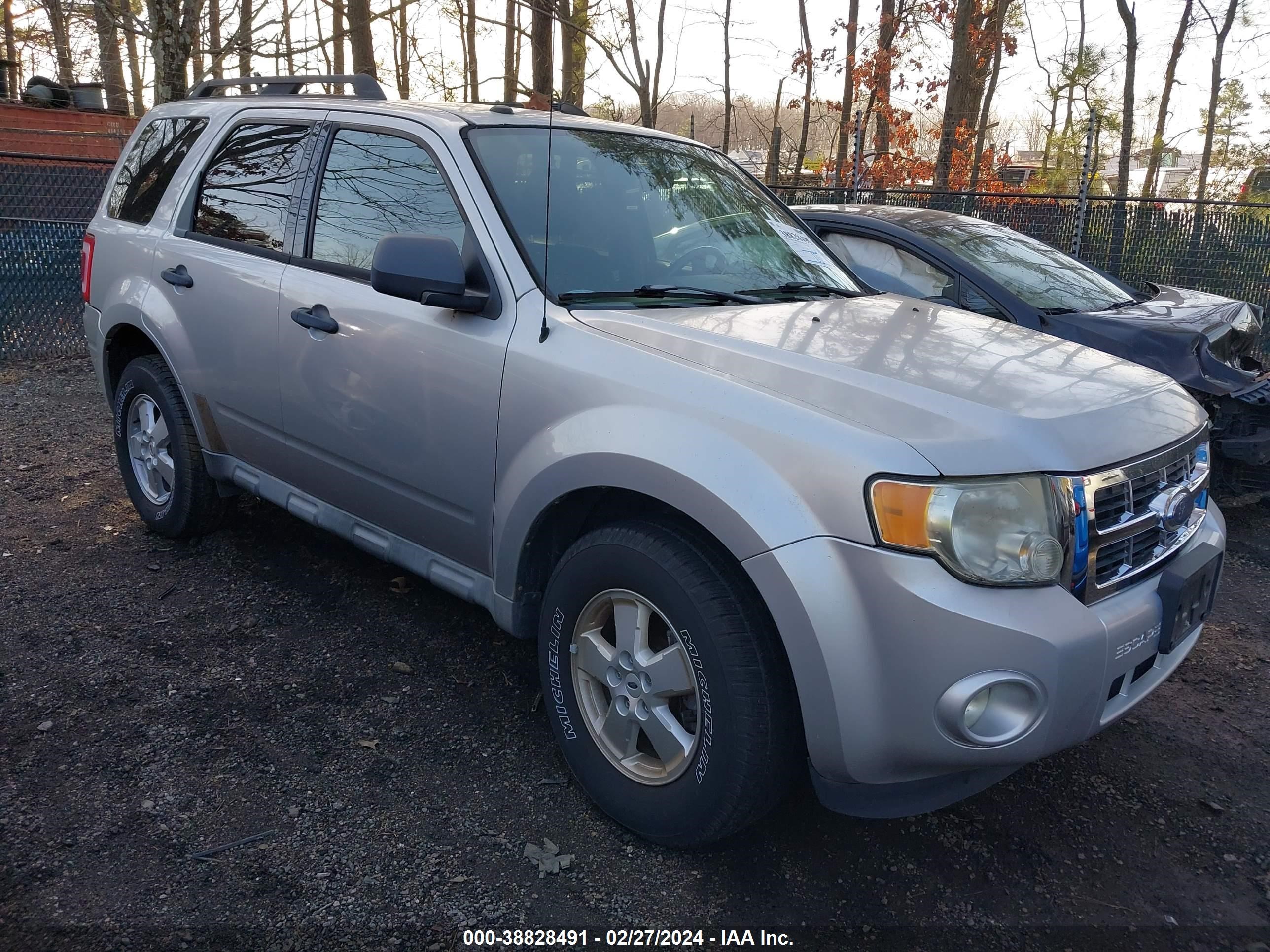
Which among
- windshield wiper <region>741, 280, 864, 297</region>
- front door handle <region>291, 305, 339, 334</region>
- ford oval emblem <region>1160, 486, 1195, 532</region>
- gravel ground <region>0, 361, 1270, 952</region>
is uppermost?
windshield wiper <region>741, 280, 864, 297</region>

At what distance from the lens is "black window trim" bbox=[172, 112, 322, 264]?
379cm

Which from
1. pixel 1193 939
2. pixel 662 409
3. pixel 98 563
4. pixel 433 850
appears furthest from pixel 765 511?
pixel 98 563

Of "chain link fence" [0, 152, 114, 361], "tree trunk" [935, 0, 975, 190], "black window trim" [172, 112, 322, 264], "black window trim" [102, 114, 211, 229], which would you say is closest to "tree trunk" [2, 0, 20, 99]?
"chain link fence" [0, 152, 114, 361]

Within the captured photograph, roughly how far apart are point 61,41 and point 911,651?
A: 3533cm

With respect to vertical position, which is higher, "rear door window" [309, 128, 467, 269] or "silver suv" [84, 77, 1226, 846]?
"rear door window" [309, 128, 467, 269]

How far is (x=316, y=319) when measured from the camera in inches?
138

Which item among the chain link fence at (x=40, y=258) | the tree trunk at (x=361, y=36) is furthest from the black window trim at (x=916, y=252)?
the tree trunk at (x=361, y=36)

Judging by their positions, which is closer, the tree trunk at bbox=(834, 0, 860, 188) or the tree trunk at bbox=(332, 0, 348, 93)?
the tree trunk at bbox=(332, 0, 348, 93)

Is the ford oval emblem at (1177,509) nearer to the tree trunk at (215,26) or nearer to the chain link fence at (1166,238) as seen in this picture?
the chain link fence at (1166,238)

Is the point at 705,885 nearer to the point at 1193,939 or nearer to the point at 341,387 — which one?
the point at 1193,939

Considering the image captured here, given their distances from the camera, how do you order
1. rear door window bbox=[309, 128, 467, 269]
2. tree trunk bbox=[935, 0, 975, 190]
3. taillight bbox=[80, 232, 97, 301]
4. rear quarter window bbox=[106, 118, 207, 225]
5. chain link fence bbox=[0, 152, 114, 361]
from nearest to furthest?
1. rear door window bbox=[309, 128, 467, 269]
2. rear quarter window bbox=[106, 118, 207, 225]
3. taillight bbox=[80, 232, 97, 301]
4. chain link fence bbox=[0, 152, 114, 361]
5. tree trunk bbox=[935, 0, 975, 190]

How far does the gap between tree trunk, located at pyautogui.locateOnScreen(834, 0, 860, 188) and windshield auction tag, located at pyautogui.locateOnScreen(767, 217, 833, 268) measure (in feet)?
55.7

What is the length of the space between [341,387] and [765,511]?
1.78 m

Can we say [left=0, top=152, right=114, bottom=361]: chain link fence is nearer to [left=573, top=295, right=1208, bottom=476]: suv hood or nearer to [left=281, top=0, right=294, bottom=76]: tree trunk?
[left=281, top=0, right=294, bottom=76]: tree trunk
